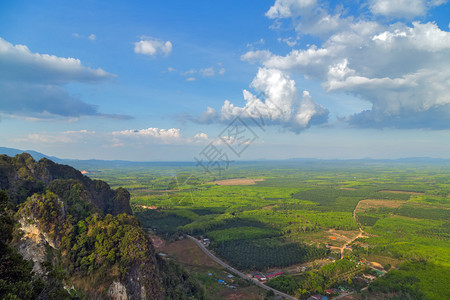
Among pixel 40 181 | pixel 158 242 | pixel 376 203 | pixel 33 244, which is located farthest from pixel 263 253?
pixel 376 203

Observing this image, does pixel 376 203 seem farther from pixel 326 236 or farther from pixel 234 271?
pixel 234 271

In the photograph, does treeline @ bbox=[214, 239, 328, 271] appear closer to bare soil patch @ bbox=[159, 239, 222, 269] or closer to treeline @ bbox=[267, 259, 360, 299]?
bare soil patch @ bbox=[159, 239, 222, 269]

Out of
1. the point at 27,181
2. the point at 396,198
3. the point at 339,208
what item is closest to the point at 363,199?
the point at 396,198

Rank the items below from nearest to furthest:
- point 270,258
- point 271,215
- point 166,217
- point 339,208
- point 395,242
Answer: point 270,258 → point 395,242 → point 166,217 → point 271,215 → point 339,208

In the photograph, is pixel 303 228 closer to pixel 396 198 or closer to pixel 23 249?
pixel 23 249

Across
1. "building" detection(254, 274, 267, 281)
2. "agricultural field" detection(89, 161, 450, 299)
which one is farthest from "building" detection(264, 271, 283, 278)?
"agricultural field" detection(89, 161, 450, 299)

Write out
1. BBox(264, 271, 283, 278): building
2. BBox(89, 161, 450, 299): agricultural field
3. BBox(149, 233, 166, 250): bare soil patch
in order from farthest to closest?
BBox(149, 233, 166, 250): bare soil patch
BBox(264, 271, 283, 278): building
BBox(89, 161, 450, 299): agricultural field

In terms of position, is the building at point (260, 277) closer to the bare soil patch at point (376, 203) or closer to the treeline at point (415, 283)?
the treeline at point (415, 283)

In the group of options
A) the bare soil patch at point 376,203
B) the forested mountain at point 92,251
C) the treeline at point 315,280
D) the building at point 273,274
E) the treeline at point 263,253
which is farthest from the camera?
the bare soil patch at point 376,203

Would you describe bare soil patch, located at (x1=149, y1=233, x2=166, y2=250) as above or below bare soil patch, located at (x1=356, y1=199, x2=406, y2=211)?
above

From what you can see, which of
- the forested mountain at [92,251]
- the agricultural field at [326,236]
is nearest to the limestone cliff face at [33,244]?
the forested mountain at [92,251]

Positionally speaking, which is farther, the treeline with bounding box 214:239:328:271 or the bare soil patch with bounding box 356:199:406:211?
the bare soil patch with bounding box 356:199:406:211
